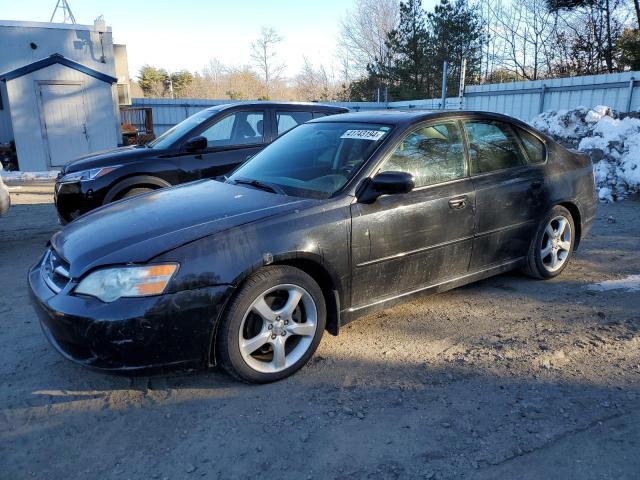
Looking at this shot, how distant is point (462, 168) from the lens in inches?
157

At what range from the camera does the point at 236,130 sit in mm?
6703

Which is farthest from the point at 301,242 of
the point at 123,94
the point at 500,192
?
the point at 123,94

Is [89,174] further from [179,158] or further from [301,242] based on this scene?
[301,242]

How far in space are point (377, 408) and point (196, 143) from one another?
4410 mm

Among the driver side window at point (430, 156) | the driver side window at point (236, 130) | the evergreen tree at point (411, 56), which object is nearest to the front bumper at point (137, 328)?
the driver side window at point (430, 156)

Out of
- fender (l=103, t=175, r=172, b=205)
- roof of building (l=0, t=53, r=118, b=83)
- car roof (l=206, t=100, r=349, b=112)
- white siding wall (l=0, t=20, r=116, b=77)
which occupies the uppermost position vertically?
white siding wall (l=0, t=20, r=116, b=77)

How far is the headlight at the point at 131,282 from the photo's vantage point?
8.82 ft

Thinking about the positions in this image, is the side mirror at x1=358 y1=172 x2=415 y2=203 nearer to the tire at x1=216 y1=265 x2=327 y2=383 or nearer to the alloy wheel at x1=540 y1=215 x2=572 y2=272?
the tire at x1=216 y1=265 x2=327 y2=383

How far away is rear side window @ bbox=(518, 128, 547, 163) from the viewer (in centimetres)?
455

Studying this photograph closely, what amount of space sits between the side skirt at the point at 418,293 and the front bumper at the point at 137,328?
3.14ft

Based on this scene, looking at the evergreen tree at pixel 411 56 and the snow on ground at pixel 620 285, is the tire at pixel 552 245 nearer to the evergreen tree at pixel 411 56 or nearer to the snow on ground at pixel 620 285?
the snow on ground at pixel 620 285

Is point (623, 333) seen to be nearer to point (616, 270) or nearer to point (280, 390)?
point (616, 270)

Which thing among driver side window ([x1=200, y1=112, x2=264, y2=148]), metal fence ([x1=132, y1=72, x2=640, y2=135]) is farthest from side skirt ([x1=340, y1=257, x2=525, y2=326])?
metal fence ([x1=132, y1=72, x2=640, y2=135])

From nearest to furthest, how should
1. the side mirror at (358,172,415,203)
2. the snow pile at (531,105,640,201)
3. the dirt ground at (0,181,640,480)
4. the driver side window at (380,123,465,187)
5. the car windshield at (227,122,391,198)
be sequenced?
the dirt ground at (0,181,640,480), the side mirror at (358,172,415,203), the car windshield at (227,122,391,198), the driver side window at (380,123,465,187), the snow pile at (531,105,640,201)
